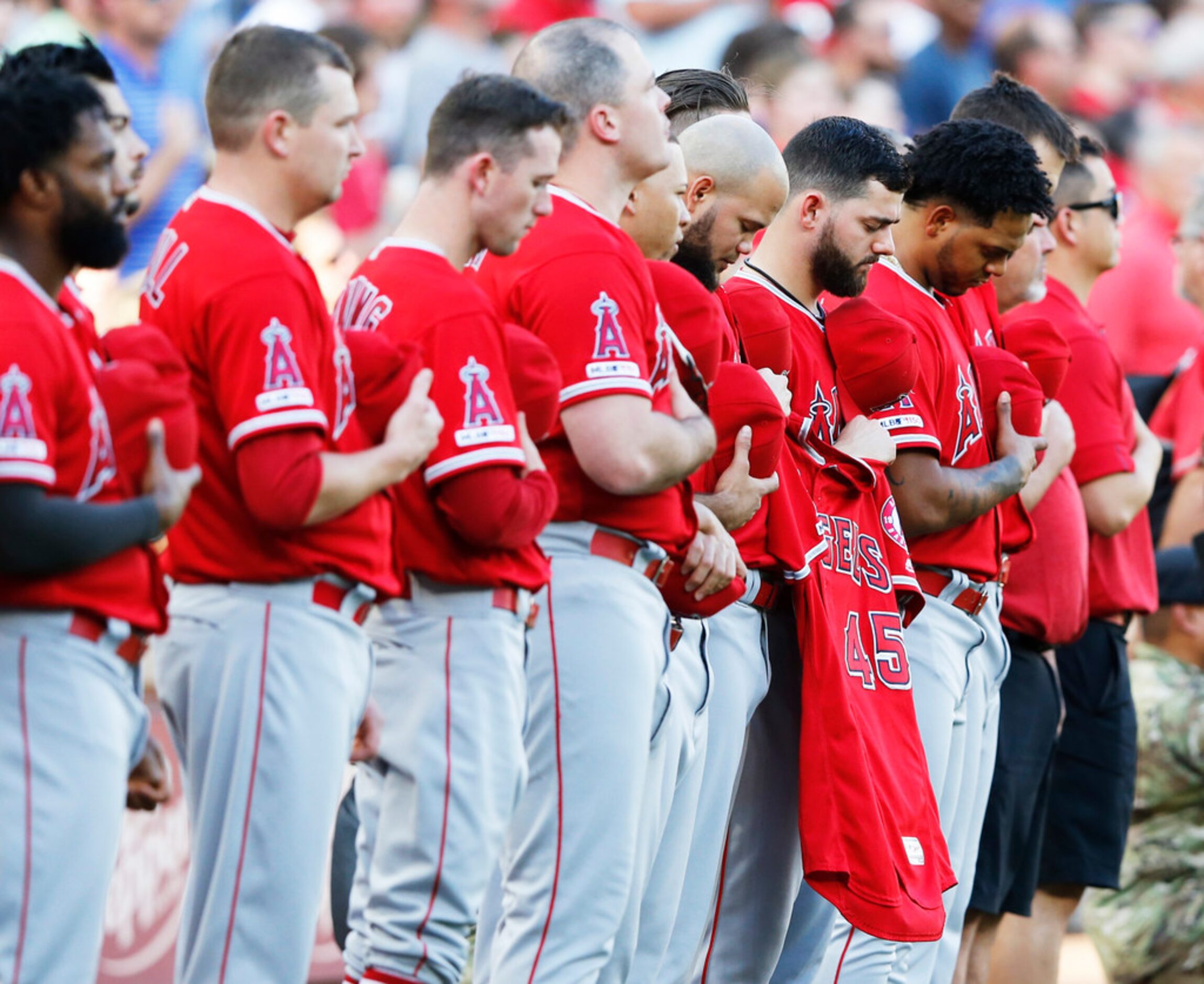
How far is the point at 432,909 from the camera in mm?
2906

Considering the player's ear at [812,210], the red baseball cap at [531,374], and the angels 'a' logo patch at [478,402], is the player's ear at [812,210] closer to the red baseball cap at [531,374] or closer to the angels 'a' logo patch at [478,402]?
the red baseball cap at [531,374]

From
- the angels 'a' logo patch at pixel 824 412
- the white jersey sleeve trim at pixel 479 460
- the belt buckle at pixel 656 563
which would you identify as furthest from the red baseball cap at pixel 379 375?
the angels 'a' logo patch at pixel 824 412

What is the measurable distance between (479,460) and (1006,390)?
6.43ft

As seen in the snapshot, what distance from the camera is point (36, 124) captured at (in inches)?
101

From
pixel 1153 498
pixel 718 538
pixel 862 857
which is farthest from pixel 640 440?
pixel 1153 498

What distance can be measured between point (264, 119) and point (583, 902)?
4.78 feet

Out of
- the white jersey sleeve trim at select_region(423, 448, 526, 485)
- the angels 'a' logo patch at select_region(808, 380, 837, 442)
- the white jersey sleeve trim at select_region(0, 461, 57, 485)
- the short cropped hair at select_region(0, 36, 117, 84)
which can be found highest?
A: the short cropped hair at select_region(0, 36, 117, 84)

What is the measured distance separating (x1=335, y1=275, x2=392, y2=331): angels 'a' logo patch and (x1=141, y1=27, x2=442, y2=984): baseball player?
8.5 inches

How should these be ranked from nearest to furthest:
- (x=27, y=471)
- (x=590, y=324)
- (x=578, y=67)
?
(x=27, y=471)
(x=590, y=324)
(x=578, y=67)

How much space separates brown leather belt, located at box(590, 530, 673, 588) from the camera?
3.30m

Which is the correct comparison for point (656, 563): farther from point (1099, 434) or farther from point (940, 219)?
point (1099, 434)

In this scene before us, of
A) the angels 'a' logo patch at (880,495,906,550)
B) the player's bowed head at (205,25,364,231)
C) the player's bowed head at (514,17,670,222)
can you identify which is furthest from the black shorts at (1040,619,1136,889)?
the player's bowed head at (205,25,364,231)

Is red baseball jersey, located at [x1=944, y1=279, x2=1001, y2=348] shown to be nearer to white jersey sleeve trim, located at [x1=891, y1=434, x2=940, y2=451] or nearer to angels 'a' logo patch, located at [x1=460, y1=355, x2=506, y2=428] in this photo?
white jersey sleeve trim, located at [x1=891, y1=434, x2=940, y2=451]

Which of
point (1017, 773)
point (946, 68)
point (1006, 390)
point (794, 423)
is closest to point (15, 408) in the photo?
point (794, 423)
